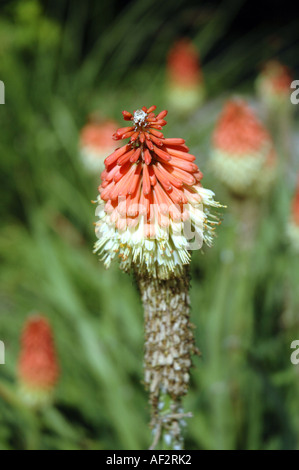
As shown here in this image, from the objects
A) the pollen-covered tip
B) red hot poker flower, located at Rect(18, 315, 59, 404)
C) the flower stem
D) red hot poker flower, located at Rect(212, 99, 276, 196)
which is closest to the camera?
the pollen-covered tip

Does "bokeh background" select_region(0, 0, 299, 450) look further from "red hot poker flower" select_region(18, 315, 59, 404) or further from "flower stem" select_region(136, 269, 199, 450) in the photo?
"flower stem" select_region(136, 269, 199, 450)

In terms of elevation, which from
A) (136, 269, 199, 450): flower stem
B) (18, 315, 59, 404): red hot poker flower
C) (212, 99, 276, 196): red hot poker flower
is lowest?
(136, 269, 199, 450): flower stem

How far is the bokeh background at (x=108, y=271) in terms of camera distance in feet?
7.68

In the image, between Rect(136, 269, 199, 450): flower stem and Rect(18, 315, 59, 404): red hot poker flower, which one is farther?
Rect(18, 315, 59, 404): red hot poker flower

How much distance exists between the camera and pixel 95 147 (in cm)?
370

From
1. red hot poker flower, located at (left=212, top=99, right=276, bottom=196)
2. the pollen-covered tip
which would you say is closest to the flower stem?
the pollen-covered tip

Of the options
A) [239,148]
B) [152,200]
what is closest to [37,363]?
[152,200]

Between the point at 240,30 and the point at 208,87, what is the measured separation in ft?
9.34

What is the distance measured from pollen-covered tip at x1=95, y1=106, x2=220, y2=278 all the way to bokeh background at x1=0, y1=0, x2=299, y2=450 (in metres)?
1.06

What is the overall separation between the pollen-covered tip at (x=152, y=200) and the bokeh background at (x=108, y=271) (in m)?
1.06

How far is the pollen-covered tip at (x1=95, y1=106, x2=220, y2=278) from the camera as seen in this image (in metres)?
1.30

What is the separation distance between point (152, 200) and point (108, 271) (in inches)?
66.3

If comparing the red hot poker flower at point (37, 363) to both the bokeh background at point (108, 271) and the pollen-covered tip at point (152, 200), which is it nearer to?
the bokeh background at point (108, 271)

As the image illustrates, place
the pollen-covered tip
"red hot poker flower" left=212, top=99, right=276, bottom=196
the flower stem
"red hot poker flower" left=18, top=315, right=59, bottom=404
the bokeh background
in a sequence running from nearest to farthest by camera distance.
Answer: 1. the pollen-covered tip
2. the flower stem
3. "red hot poker flower" left=18, top=315, right=59, bottom=404
4. the bokeh background
5. "red hot poker flower" left=212, top=99, right=276, bottom=196
